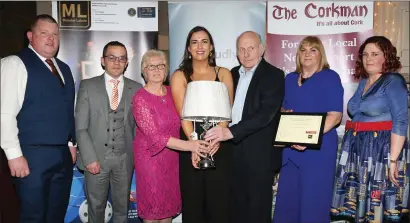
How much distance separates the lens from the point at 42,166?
2.89 meters

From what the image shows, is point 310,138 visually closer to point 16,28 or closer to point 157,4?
point 157,4

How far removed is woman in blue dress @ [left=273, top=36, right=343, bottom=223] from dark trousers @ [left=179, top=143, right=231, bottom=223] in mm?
677

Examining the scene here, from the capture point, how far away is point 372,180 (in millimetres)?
3062

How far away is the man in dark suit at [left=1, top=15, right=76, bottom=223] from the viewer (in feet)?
9.06

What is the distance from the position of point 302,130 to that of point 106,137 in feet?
5.47

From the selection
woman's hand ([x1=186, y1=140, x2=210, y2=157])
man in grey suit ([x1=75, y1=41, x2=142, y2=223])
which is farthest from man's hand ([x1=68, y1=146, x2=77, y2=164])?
woman's hand ([x1=186, y1=140, x2=210, y2=157])

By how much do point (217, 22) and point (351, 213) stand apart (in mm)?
2396

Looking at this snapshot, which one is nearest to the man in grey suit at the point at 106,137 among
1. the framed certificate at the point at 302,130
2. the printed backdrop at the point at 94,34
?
the printed backdrop at the point at 94,34

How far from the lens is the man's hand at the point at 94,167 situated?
3.14 metres

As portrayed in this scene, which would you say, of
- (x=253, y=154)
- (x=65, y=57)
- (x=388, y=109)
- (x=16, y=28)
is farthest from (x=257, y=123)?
(x=16, y=28)

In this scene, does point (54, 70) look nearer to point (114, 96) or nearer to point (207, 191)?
point (114, 96)

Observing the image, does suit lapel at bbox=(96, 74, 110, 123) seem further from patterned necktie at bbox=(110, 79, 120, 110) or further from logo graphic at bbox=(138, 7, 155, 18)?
logo graphic at bbox=(138, 7, 155, 18)

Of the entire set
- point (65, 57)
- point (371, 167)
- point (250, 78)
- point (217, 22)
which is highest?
point (217, 22)

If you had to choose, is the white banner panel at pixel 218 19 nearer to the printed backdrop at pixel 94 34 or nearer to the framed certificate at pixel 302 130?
the printed backdrop at pixel 94 34
